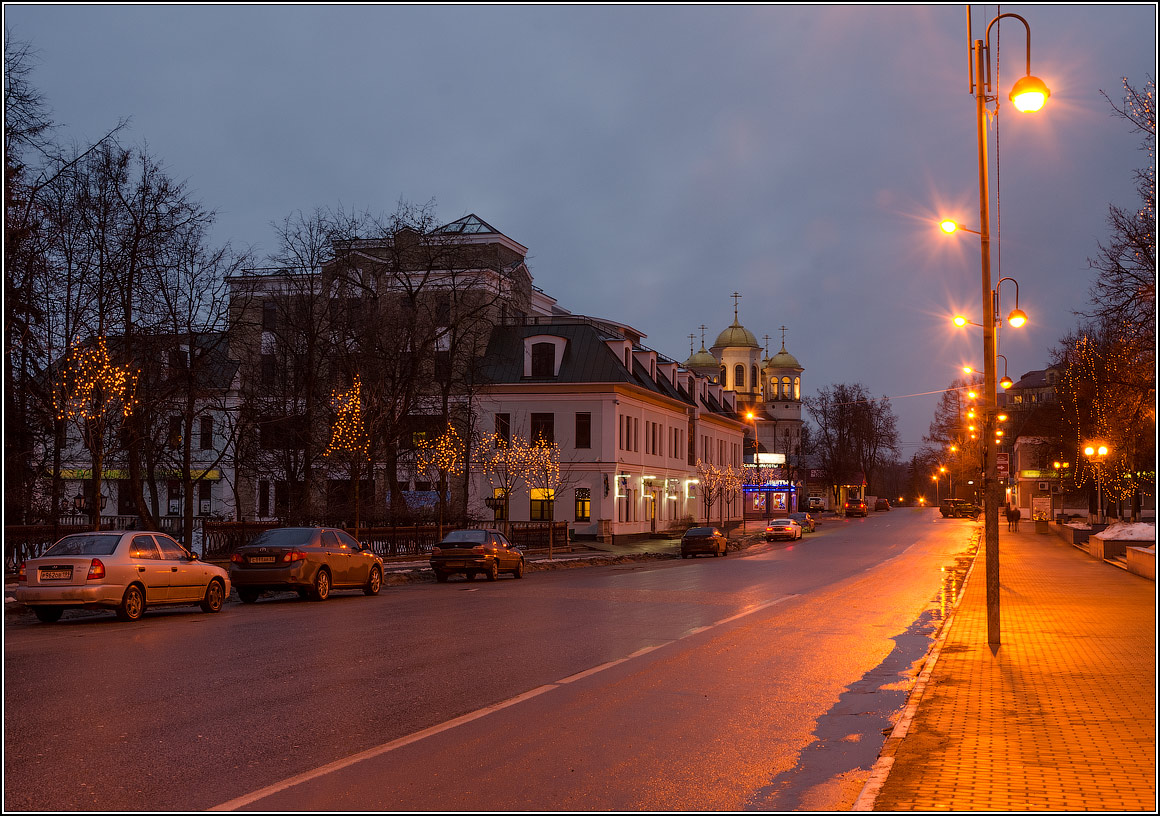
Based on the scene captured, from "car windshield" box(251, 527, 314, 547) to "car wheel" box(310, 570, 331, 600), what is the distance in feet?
2.46

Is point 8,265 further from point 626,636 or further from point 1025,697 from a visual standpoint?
point 1025,697

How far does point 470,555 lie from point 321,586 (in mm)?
7149

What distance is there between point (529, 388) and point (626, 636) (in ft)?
130

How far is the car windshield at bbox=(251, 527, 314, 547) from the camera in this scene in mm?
22344

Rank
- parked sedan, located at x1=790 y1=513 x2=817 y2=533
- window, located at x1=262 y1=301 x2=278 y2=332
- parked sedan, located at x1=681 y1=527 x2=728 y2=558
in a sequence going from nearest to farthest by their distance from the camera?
1. parked sedan, located at x1=681 y1=527 x2=728 y2=558
2. window, located at x1=262 y1=301 x2=278 y2=332
3. parked sedan, located at x1=790 y1=513 x2=817 y2=533

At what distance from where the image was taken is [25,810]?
638cm

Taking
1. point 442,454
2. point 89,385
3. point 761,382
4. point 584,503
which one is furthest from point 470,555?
point 761,382

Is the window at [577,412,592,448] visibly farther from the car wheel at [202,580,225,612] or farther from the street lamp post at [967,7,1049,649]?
the street lamp post at [967,7,1049,649]

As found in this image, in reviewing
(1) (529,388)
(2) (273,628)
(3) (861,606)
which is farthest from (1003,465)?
(1) (529,388)

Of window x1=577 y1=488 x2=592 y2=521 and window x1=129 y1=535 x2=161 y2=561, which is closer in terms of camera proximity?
window x1=129 y1=535 x2=161 y2=561

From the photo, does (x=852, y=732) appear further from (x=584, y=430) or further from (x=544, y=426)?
(x=544, y=426)

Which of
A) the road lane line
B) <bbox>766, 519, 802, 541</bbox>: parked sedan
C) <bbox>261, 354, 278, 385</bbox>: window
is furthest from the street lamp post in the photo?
<bbox>766, 519, 802, 541</bbox>: parked sedan

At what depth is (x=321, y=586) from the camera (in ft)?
73.8

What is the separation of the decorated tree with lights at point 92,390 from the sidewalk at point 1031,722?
18.7 metres
